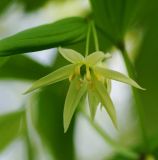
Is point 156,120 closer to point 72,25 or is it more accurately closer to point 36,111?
point 36,111

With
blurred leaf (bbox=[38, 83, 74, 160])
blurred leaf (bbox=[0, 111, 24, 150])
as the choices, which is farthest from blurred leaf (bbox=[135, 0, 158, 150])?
blurred leaf (bbox=[0, 111, 24, 150])

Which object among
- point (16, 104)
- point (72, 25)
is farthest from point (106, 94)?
point (16, 104)

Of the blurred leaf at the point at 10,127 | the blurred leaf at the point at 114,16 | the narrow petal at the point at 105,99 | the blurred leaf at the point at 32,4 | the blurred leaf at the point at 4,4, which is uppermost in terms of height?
the blurred leaf at the point at 32,4

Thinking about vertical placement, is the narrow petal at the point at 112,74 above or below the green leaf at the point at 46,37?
below

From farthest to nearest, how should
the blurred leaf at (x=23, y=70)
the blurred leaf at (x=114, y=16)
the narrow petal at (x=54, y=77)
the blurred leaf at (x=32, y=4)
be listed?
1. the blurred leaf at (x=32, y=4)
2. the blurred leaf at (x=23, y=70)
3. the blurred leaf at (x=114, y=16)
4. the narrow petal at (x=54, y=77)

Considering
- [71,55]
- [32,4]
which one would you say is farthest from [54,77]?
[32,4]

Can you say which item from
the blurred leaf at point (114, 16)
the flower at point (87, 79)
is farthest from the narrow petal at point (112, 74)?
the blurred leaf at point (114, 16)

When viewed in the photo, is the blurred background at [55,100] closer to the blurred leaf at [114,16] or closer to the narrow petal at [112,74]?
the blurred leaf at [114,16]
